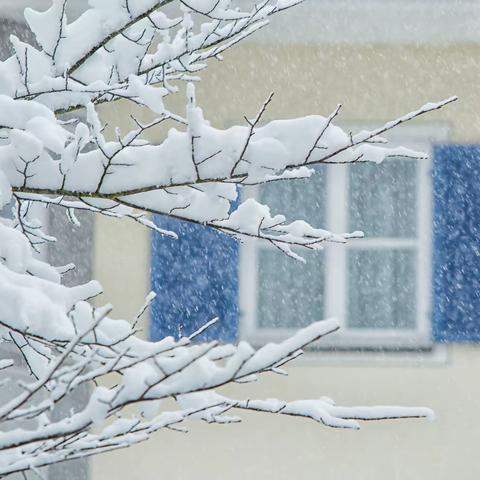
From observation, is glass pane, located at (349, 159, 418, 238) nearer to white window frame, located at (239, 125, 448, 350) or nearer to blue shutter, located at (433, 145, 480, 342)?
white window frame, located at (239, 125, 448, 350)

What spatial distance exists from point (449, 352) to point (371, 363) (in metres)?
0.44

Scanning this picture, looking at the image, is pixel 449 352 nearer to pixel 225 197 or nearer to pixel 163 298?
pixel 163 298

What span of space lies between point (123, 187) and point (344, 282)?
444 centimetres

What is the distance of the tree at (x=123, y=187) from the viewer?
1991 millimetres

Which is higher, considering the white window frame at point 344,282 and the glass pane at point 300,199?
the glass pane at point 300,199

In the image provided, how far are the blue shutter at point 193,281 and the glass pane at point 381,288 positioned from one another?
2.61 ft

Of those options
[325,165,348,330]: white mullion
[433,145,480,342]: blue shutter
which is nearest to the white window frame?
[325,165,348,330]: white mullion

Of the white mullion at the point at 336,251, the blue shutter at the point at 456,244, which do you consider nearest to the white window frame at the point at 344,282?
the white mullion at the point at 336,251

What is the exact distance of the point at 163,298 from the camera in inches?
257

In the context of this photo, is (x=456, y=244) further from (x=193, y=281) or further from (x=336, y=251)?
(x=193, y=281)

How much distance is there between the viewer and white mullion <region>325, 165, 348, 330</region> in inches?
266

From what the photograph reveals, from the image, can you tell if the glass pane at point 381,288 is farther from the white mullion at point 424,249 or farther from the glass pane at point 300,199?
the glass pane at point 300,199

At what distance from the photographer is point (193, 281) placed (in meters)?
6.56

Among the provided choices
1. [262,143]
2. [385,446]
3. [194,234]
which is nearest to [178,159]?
[262,143]
